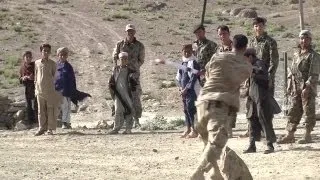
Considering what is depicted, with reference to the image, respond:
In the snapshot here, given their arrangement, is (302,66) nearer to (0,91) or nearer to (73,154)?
(73,154)

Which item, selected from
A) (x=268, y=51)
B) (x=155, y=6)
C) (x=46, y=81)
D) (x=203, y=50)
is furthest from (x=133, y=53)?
(x=155, y=6)

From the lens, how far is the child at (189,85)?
1141cm

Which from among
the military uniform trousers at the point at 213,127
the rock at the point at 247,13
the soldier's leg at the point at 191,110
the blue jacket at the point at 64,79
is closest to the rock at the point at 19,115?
the blue jacket at the point at 64,79

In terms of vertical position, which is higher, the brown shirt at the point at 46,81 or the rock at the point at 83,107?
the brown shirt at the point at 46,81

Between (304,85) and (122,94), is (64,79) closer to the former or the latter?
(122,94)

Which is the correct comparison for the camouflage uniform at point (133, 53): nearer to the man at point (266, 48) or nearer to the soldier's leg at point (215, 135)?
the man at point (266, 48)

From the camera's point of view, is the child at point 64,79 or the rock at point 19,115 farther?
the rock at point 19,115

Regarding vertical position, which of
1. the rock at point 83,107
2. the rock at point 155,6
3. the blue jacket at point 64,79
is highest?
the rock at point 155,6

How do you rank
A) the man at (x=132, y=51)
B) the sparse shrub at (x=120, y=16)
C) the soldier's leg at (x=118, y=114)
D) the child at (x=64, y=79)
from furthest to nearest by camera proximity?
the sparse shrub at (x=120, y=16)
the child at (x=64, y=79)
the man at (x=132, y=51)
the soldier's leg at (x=118, y=114)

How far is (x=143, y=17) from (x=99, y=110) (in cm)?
2840

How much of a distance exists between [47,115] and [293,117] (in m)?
4.55

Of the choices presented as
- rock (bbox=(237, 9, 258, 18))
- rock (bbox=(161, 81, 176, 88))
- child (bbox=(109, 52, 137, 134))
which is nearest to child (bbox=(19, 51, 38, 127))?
child (bbox=(109, 52, 137, 134))

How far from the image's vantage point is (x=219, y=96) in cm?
734

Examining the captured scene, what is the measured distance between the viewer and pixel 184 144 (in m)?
11.0
